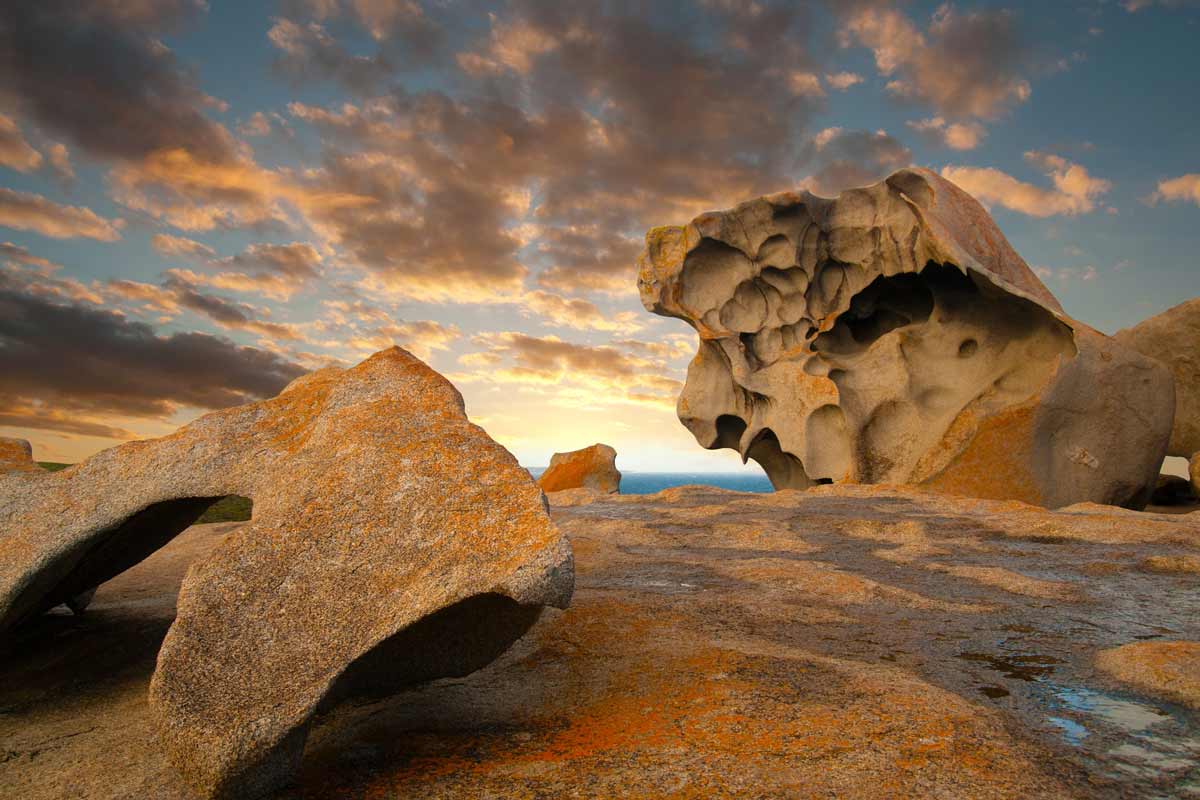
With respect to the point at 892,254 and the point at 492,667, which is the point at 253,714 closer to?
the point at 492,667

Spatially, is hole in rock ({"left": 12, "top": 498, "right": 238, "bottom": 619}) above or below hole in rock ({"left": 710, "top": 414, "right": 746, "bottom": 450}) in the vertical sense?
below

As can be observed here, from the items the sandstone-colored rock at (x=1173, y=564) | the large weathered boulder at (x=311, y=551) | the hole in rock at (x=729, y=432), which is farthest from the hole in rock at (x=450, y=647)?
the hole in rock at (x=729, y=432)

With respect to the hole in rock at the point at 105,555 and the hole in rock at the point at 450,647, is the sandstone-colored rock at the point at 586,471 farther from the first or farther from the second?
the hole in rock at the point at 450,647

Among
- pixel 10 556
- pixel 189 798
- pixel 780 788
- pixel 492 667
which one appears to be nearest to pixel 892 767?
pixel 780 788

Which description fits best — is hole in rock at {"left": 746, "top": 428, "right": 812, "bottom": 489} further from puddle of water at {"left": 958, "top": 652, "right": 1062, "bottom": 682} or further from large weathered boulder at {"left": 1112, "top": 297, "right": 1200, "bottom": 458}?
puddle of water at {"left": 958, "top": 652, "right": 1062, "bottom": 682}

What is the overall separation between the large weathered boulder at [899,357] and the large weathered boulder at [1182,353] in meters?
3.58

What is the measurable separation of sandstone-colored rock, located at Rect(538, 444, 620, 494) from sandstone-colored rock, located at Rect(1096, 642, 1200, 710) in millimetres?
13799

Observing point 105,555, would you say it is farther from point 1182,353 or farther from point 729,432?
point 1182,353

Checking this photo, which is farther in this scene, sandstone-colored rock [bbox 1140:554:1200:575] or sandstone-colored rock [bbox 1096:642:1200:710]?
sandstone-colored rock [bbox 1140:554:1200:575]

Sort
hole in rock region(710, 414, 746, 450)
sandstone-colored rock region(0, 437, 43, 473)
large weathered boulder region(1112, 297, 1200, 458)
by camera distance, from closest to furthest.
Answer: sandstone-colored rock region(0, 437, 43, 473)
large weathered boulder region(1112, 297, 1200, 458)
hole in rock region(710, 414, 746, 450)

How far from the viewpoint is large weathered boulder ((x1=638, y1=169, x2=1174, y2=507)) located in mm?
11281

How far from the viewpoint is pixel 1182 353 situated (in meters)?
14.8

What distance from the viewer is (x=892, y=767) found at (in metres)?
2.23

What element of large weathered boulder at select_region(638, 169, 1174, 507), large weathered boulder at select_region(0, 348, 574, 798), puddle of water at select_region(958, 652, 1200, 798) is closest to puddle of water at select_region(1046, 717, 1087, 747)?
puddle of water at select_region(958, 652, 1200, 798)
